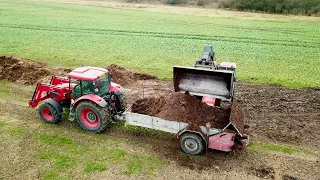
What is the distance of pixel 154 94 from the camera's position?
1551 centimetres

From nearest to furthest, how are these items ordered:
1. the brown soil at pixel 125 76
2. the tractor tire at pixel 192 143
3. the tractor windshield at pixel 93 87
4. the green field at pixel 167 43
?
the tractor tire at pixel 192 143 → the tractor windshield at pixel 93 87 → the brown soil at pixel 125 76 → the green field at pixel 167 43

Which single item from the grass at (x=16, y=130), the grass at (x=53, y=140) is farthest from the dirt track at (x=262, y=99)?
the grass at (x=16, y=130)

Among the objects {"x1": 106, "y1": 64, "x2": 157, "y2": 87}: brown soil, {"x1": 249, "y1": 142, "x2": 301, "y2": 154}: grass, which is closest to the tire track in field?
{"x1": 106, "y1": 64, "x2": 157, "y2": 87}: brown soil

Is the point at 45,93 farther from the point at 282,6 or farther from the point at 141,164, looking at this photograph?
the point at 282,6

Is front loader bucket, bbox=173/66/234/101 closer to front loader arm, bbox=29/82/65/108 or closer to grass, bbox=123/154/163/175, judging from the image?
grass, bbox=123/154/163/175

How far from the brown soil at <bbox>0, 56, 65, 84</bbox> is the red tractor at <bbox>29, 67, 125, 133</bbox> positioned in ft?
15.5

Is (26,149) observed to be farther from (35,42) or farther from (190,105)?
(35,42)

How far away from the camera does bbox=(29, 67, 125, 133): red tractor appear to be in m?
11.6

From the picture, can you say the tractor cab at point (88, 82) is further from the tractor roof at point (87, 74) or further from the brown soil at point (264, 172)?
the brown soil at point (264, 172)

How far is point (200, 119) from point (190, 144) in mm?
851

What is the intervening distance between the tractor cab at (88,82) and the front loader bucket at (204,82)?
2.60 meters

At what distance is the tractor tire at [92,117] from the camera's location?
11.5 meters

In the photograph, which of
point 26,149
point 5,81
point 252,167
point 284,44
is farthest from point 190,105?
point 284,44

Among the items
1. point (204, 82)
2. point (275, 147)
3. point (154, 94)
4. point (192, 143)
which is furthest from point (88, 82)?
point (275, 147)
